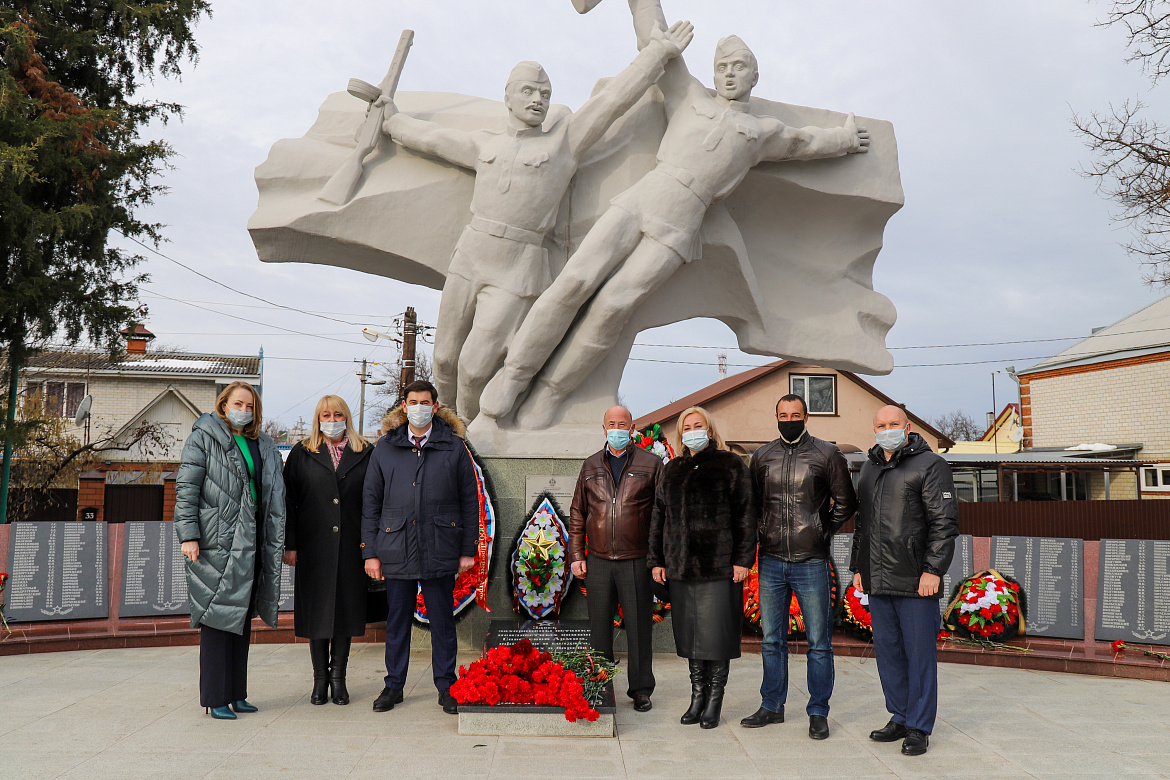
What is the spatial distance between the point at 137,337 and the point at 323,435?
622 inches

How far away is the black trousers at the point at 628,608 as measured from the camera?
3947 millimetres

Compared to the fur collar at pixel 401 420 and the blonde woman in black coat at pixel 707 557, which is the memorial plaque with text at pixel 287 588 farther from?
the blonde woman in black coat at pixel 707 557

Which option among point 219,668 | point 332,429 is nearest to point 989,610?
point 332,429

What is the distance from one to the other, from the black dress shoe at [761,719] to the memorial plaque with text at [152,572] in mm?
3761

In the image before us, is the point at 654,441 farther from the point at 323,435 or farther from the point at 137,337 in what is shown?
the point at 137,337

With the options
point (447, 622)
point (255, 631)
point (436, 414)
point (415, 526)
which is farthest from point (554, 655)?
point (255, 631)

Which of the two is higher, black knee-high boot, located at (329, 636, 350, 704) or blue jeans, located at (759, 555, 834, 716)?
blue jeans, located at (759, 555, 834, 716)


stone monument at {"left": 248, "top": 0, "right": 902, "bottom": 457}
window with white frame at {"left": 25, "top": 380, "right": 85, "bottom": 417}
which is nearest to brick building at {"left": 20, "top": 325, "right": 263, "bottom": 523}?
window with white frame at {"left": 25, "top": 380, "right": 85, "bottom": 417}

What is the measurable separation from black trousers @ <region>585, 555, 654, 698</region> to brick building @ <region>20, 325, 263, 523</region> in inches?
597

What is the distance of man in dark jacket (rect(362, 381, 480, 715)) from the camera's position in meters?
3.81

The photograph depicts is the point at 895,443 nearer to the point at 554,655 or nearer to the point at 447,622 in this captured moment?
the point at 554,655

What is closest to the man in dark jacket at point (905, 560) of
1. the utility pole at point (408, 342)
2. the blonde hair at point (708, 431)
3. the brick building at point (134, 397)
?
the blonde hair at point (708, 431)

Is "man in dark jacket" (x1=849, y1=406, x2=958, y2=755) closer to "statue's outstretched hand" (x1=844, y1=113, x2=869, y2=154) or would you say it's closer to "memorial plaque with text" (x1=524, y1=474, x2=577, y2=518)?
"memorial plaque with text" (x1=524, y1=474, x2=577, y2=518)

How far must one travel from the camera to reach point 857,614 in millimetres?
5438
